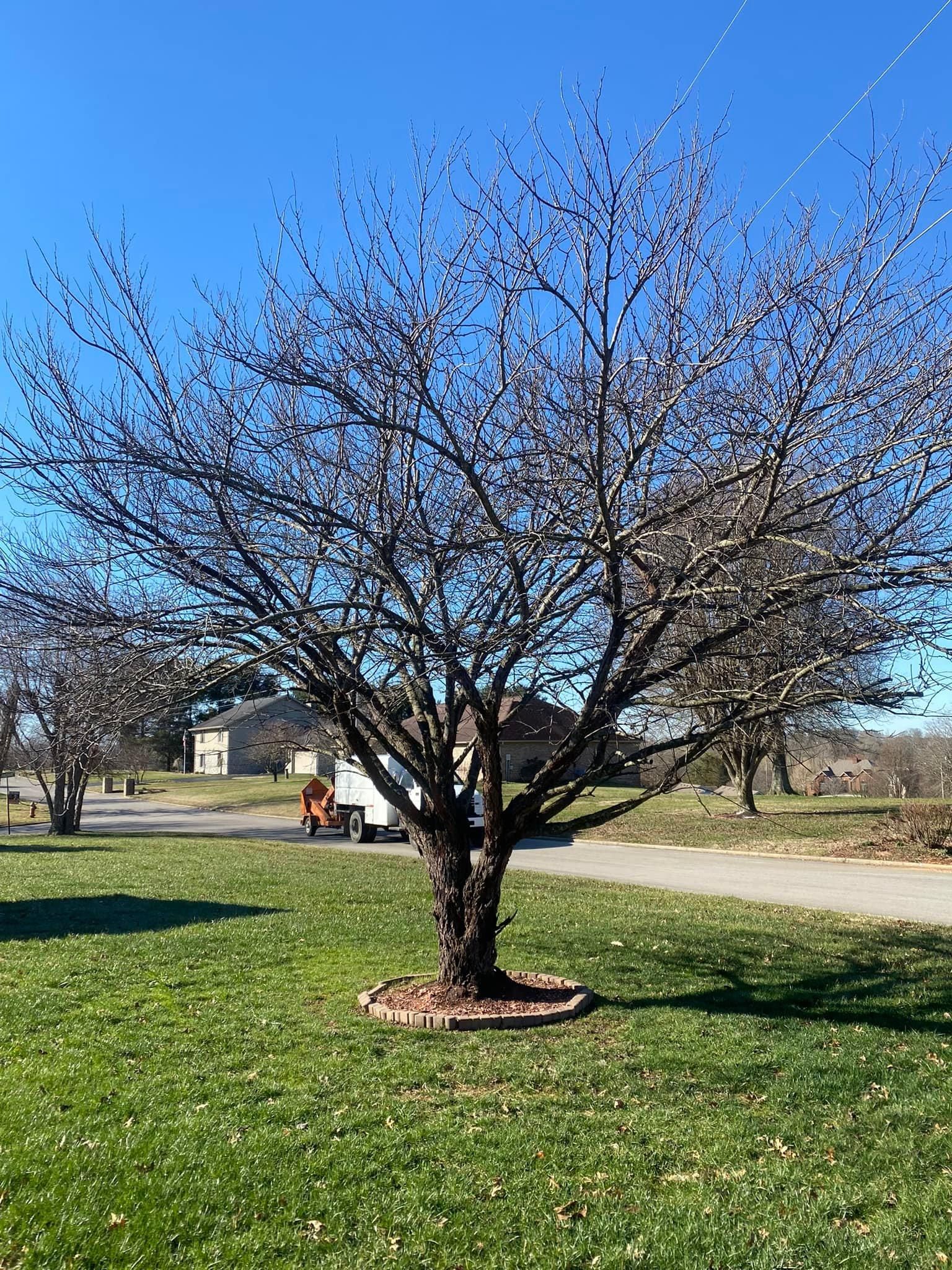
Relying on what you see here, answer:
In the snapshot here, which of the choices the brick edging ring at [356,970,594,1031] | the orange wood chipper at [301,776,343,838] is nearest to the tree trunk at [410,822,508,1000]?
the brick edging ring at [356,970,594,1031]

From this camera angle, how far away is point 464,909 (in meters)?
7.51

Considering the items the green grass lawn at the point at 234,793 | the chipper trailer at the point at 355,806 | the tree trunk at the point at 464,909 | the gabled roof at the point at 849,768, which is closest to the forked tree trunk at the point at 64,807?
the chipper trailer at the point at 355,806

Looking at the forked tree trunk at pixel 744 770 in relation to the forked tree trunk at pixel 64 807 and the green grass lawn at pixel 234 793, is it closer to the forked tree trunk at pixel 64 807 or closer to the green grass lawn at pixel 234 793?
the green grass lawn at pixel 234 793

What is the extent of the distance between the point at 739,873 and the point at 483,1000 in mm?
11415

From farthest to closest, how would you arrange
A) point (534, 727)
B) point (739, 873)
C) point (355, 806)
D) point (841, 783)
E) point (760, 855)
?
point (841, 783) < point (355, 806) < point (760, 855) < point (739, 873) < point (534, 727)

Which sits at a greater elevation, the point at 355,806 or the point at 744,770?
the point at 744,770

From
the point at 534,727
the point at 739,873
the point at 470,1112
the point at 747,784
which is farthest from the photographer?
the point at 747,784

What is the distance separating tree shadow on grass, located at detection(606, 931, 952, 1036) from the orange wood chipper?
1828 centimetres

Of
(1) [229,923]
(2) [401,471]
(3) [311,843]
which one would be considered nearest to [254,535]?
(2) [401,471]

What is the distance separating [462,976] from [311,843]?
58.3 feet

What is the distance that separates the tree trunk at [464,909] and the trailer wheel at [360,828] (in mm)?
18303

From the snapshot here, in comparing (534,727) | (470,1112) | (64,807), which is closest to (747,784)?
(534,727)

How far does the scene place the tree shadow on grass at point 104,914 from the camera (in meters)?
10.6

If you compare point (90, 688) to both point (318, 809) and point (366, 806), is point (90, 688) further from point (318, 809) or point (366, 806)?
point (318, 809)
